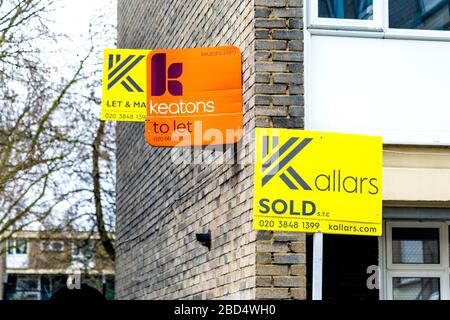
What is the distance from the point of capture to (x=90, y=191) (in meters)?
30.1

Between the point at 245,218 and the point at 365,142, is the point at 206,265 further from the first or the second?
the point at 365,142

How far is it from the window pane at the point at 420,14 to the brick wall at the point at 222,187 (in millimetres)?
890

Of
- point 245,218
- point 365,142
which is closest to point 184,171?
point 245,218

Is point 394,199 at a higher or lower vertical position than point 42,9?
lower

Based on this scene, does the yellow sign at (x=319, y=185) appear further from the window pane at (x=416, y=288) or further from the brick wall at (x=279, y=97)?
the window pane at (x=416, y=288)

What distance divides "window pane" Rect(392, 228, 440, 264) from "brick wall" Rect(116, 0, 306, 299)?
157 centimetres

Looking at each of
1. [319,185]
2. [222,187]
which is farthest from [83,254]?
[319,185]

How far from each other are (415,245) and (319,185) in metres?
3.99

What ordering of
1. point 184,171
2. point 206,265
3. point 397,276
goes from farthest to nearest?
point 184,171 < point 206,265 < point 397,276

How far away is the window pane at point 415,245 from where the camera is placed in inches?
419

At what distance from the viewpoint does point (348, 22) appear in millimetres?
9898

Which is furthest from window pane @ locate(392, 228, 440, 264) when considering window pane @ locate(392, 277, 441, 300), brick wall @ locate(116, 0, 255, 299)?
brick wall @ locate(116, 0, 255, 299)

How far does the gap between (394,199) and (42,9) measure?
10.7 meters

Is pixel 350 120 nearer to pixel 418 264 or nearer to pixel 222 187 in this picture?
pixel 222 187
